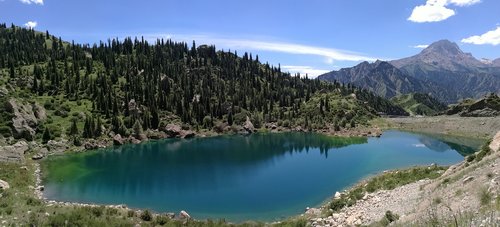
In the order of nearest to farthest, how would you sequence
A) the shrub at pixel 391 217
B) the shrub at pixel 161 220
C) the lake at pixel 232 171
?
the shrub at pixel 391 217 → the shrub at pixel 161 220 → the lake at pixel 232 171

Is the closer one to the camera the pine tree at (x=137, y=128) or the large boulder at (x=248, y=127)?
the pine tree at (x=137, y=128)

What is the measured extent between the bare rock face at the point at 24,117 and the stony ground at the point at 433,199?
6884 centimetres

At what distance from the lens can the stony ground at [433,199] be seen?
20.1m

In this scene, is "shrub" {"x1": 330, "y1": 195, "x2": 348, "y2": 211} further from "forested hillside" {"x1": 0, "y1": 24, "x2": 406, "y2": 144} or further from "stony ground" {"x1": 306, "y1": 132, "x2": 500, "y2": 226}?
"forested hillside" {"x1": 0, "y1": 24, "x2": 406, "y2": 144}

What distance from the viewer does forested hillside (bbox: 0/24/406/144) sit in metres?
101

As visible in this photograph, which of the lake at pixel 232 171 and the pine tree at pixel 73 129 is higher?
the pine tree at pixel 73 129

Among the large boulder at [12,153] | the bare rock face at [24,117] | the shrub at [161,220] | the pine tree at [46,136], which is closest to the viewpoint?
the shrub at [161,220]

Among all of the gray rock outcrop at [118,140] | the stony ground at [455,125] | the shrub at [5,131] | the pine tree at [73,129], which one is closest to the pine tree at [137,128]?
the gray rock outcrop at [118,140]

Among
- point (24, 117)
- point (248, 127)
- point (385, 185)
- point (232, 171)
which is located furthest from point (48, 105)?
point (385, 185)

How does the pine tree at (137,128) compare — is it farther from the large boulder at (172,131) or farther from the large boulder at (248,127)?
the large boulder at (248,127)

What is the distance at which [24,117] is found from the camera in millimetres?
88188

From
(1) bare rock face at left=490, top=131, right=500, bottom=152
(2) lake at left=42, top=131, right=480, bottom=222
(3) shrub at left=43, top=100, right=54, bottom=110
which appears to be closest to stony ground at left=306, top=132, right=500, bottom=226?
(1) bare rock face at left=490, top=131, right=500, bottom=152

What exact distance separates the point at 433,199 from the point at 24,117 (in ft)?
293

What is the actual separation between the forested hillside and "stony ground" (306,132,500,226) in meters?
73.8
